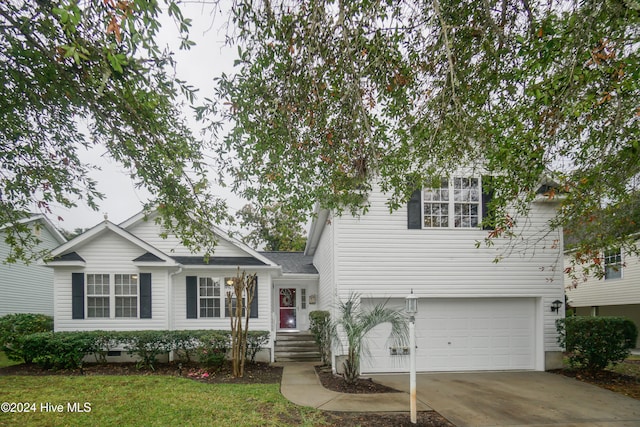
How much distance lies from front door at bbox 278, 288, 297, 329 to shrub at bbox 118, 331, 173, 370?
5.81 meters

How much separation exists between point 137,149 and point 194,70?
149 centimetres

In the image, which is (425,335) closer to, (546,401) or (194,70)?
(546,401)

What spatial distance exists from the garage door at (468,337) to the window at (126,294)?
702cm

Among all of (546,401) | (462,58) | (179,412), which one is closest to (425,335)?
(546,401)

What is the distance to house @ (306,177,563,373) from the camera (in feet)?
35.5

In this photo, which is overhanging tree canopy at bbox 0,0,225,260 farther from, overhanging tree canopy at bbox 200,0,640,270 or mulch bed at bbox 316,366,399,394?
mulch bed at bbox 316,366,399,394

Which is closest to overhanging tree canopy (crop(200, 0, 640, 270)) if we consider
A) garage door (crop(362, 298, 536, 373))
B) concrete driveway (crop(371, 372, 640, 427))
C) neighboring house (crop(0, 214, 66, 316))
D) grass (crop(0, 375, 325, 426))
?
concrete driveway (crop(371, 372, 640, 427))

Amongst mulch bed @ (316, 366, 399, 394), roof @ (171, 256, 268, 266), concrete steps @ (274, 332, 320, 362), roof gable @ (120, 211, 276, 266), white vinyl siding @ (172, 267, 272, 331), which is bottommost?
concrete steps @ (274, 332, 320, 362)

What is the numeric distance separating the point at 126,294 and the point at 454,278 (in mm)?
9661

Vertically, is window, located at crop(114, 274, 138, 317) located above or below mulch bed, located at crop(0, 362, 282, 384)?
above

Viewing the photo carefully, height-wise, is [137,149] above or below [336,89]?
below

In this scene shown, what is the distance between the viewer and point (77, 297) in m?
12.0

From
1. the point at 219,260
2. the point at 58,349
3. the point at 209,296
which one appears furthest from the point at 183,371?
the point at 219,260

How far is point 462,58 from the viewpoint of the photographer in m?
6.09
